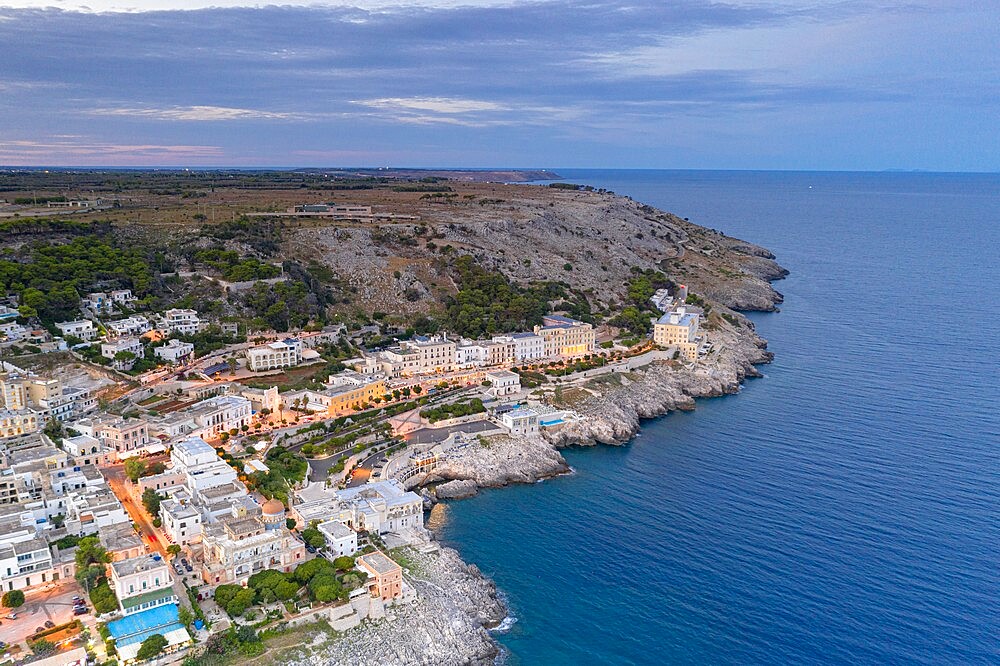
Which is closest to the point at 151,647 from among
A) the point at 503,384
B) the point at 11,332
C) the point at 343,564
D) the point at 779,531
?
the point at 343,564

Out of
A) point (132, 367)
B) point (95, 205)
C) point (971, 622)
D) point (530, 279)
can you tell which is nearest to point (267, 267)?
point (132, 367)

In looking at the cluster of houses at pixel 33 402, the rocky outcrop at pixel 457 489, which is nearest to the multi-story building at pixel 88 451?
the cluster of houses at pixel 33 402

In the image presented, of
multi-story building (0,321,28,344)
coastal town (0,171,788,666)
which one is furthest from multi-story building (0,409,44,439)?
multi-story building (0,321,28,344)

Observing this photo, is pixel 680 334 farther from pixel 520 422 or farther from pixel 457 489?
pixel 457 489

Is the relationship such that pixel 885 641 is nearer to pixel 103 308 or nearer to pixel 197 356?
pixel 197 356

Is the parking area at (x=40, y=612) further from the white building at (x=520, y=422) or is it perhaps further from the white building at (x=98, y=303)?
the white building at (x=98, y=303)

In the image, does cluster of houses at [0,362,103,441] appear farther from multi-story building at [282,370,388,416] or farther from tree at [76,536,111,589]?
tree at [76,536,111,589]

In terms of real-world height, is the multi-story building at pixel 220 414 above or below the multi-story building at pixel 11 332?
below
